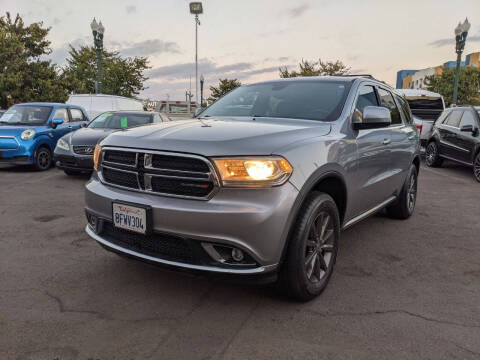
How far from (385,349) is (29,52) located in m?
29.5

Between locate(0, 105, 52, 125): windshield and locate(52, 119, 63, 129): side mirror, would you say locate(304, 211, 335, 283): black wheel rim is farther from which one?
locate(0, 105, 52, 125): windshield

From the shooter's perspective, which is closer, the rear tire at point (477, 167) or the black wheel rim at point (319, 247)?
the black wheel rim at point (319, 247)

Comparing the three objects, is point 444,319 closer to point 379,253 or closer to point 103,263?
point 379,253

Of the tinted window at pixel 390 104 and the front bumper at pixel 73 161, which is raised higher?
the tinted window at pixel 390 104

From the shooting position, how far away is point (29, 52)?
26.3 metres

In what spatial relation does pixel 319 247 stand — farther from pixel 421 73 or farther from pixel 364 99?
pixel 421 73

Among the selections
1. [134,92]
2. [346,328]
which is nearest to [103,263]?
[346,328]

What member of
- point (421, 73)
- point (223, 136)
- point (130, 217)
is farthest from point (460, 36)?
point (421, 73)

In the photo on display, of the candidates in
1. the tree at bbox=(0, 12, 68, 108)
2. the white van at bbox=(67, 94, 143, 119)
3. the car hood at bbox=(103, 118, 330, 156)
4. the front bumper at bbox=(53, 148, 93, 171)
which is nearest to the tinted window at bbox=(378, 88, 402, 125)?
the car hood at bbox=(103, 118, 330, 156)

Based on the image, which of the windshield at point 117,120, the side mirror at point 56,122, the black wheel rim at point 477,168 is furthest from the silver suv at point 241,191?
the side mirror at point 56,122

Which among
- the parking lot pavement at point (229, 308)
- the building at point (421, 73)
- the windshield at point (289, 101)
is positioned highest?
the building at point (421, 73)

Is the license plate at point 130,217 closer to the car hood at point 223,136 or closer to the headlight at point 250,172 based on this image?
the car hood at point 223,136

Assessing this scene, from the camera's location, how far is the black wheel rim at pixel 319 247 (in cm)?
285

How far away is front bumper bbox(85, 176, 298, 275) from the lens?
7.79 feet
